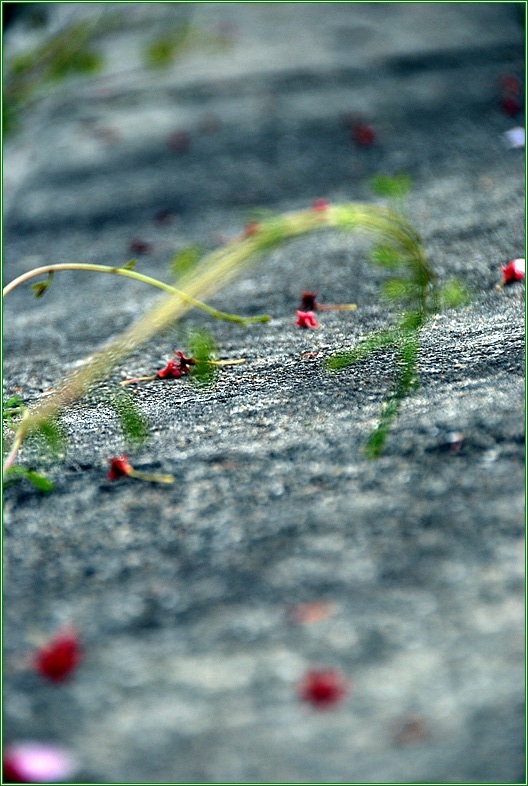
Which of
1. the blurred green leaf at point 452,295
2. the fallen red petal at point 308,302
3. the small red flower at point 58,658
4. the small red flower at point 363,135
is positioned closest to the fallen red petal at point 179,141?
the small red flower at point 363,135

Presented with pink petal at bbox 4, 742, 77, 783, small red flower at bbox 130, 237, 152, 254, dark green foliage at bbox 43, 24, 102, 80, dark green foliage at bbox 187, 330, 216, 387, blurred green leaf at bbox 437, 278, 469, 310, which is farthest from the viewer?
dark green foliage at bbox 43, 24, 102, 80

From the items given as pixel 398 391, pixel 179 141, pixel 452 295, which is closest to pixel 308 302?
pixel 452 295

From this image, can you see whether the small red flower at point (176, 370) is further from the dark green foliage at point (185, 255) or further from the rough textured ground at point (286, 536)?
the dark green foliage at point (185, 255)

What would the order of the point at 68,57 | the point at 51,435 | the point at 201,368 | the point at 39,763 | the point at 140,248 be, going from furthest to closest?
the point at 68,57
the point at 140,248
the point at 201,368
the point at 51,435
the point at 39,763

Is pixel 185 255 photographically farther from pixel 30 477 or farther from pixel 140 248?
pixel 30 477

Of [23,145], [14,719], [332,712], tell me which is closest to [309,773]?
[332,712]

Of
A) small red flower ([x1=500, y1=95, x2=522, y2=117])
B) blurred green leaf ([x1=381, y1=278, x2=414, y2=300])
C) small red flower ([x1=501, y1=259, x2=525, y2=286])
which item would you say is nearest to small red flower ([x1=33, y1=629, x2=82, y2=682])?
blurred green leaf ([x1=381, y1=278, x2=414, y2=300])

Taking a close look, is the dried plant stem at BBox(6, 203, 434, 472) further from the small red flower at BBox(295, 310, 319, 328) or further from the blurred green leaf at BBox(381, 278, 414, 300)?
the small red flower at BBox(295, 310, 319, 328)
